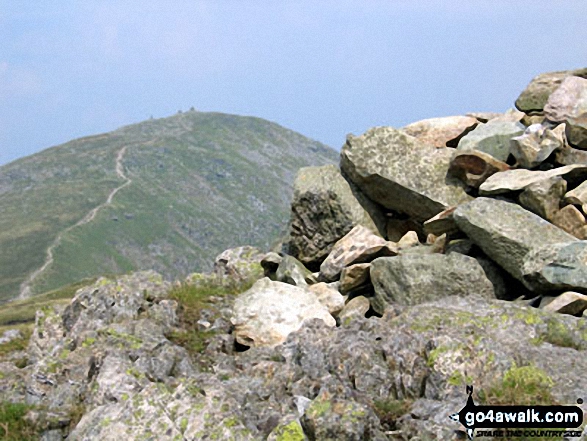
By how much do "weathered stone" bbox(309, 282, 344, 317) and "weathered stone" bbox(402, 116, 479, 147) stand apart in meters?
8.30

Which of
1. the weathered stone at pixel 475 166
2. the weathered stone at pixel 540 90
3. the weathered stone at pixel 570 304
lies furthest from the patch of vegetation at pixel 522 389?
the weathered stone at pixel 540 90

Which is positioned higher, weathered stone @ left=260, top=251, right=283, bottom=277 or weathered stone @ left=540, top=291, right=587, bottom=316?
weathered stone @ left=260, top=251, right=283, bottom=277

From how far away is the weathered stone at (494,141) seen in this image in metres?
22.6

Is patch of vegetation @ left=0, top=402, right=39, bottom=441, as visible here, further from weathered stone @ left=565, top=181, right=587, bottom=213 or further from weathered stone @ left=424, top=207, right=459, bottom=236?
weathered stone @ left=565, top=181, right=587, bottom=213

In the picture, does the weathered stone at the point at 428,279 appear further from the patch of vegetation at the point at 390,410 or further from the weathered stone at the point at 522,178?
the patch of vegetation at the point at 390,410

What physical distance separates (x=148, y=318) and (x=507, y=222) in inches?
438

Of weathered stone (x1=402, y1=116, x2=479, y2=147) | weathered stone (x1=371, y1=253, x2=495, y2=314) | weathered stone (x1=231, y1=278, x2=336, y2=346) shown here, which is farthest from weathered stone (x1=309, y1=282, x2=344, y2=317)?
weathered stone (x1=402, y1=116, x2=479, y2=147)

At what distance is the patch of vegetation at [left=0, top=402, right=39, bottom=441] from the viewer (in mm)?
12078

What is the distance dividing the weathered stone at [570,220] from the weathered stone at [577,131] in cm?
330

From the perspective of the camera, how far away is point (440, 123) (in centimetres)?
2597

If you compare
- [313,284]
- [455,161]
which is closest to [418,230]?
[455,161]

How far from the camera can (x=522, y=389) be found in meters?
10.9

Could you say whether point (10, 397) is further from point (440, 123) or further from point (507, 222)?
point (440, 123)

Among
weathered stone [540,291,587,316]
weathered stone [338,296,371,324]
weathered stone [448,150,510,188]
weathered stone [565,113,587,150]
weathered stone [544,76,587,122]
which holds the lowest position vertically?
weathered stone [338,296,371,324]
